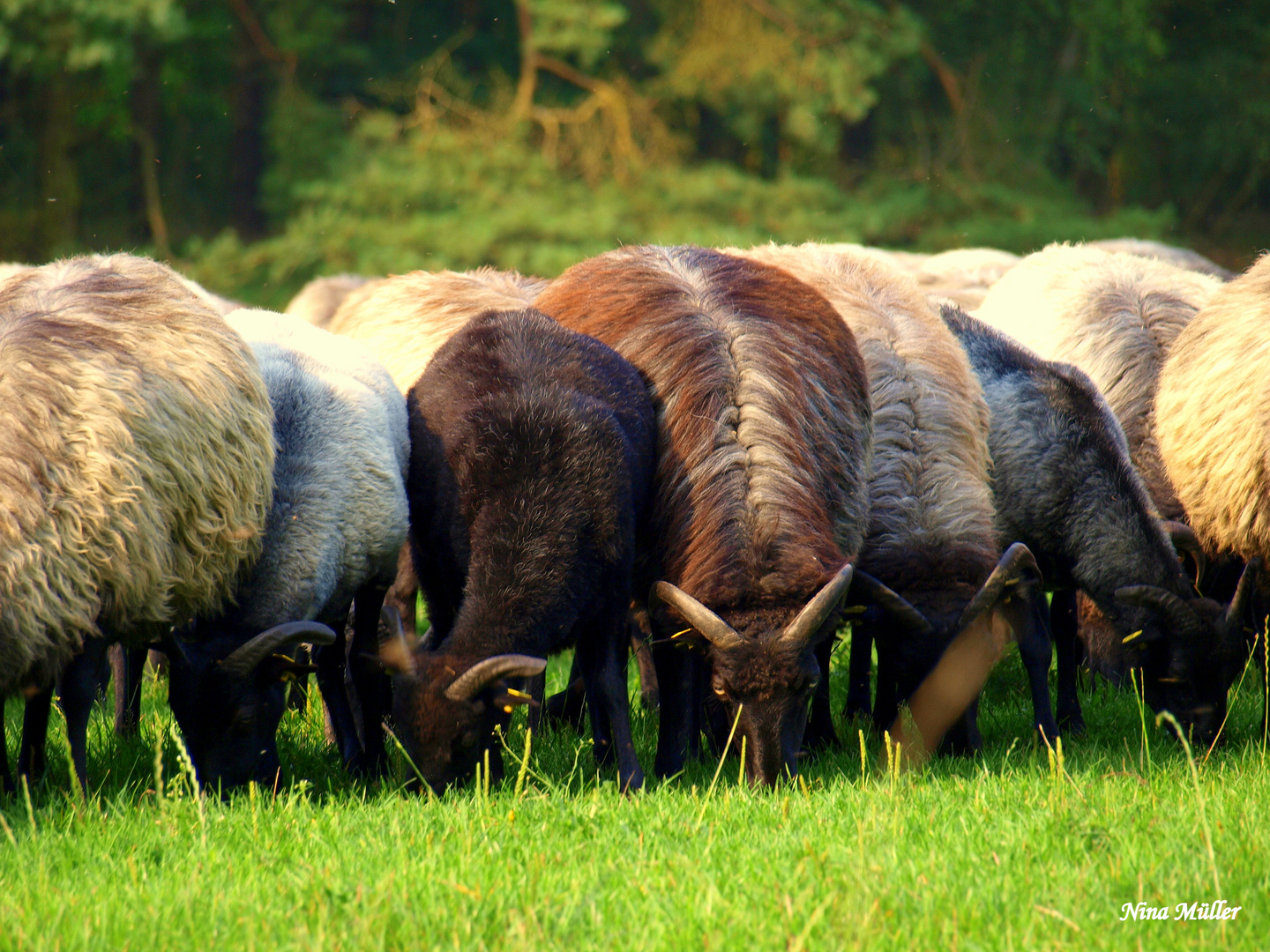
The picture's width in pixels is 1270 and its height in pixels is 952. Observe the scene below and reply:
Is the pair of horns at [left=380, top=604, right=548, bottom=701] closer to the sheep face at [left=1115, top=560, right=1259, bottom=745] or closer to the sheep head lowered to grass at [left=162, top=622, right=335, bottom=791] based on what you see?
the sheep head lowered to grass at [left=162, top=622, right=335, bottom=791]

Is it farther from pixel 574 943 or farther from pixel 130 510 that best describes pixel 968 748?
pixel 130 510

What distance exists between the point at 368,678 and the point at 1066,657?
3570 millimetres

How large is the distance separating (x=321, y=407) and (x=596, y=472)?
4.99ft

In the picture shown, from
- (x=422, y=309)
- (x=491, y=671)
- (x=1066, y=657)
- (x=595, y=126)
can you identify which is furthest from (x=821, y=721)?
(x=595, y=126)

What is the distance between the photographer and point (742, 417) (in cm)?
569

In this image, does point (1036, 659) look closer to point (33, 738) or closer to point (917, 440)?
point (917, 440)

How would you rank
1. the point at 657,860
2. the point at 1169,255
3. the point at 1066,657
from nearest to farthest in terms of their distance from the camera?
the point at 657,860
the point at 1066,657
the point at 1169,255

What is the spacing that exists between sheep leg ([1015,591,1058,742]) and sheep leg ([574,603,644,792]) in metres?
1.98

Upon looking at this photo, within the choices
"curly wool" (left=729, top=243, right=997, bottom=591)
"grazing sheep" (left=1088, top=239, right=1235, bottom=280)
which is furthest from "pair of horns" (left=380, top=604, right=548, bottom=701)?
"grazing sheep" (left=1088, top=239, right=1235, bottom=280)

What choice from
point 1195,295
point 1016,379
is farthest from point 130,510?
point 1195,295

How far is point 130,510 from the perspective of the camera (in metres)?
4.94

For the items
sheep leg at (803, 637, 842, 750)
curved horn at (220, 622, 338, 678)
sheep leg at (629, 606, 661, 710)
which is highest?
curved horn at (220, 622, 338, 678)

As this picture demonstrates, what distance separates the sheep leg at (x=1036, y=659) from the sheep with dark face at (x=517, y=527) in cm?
202

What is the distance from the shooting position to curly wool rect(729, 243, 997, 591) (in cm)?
590
